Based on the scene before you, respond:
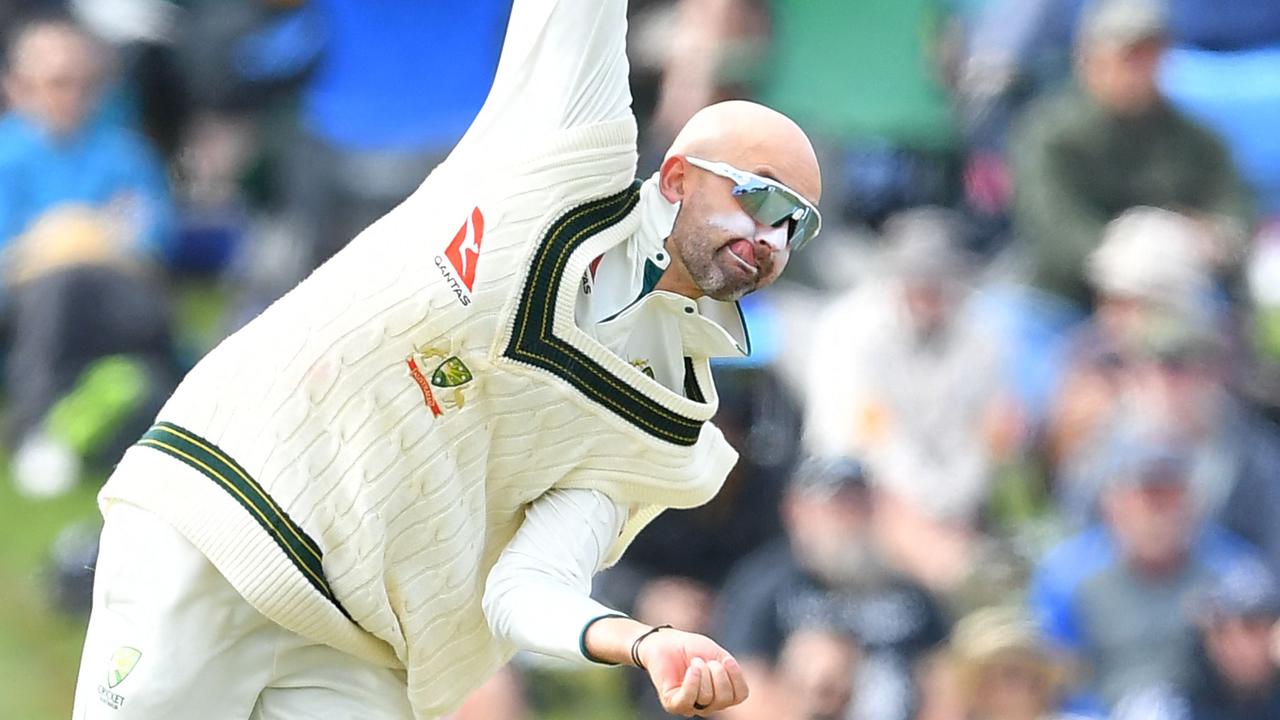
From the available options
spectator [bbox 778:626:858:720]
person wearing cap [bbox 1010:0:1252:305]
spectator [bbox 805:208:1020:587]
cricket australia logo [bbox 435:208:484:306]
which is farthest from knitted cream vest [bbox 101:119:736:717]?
person wearing cap [bbox 1010:0:1252:305]

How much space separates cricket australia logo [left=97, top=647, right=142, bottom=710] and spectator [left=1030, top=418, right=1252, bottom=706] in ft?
12.6

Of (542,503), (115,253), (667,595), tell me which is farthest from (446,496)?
(115,253)

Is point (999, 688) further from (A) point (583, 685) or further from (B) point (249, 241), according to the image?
(B) point (249, 241)

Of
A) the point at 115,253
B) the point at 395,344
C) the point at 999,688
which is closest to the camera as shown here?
the point at 395,344

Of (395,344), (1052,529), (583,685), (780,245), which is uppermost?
(780,245)

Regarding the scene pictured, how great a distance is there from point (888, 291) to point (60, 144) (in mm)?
2699

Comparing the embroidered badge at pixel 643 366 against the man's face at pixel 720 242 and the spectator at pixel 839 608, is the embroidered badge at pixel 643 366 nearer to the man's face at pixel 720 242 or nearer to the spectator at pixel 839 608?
the man's face at pixel 720 242

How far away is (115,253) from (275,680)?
4.33 meters

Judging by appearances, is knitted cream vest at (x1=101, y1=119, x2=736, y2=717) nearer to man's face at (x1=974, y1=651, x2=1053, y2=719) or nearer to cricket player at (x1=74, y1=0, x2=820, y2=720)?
cricket player at (x1=74, y1=0, x2=820, y2=720)

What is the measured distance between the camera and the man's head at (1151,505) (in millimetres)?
6645

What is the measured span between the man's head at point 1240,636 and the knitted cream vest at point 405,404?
3.53 meters

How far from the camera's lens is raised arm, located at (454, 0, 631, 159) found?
11.0ft

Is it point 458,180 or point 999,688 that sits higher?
point 458,180

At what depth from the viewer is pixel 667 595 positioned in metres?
6.65
